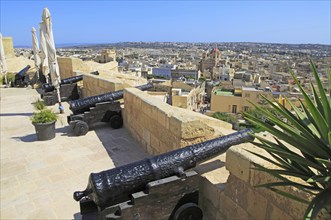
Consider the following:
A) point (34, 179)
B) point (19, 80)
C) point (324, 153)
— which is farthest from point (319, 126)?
point (19, 80)

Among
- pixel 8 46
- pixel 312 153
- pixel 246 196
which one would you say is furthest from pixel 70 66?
pixel 8 46

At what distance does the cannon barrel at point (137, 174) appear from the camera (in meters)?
2.23

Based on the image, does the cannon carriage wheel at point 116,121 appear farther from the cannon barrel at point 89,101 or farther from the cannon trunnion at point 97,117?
the cannon barrel at point 89,101

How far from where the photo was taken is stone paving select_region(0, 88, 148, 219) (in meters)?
3.21

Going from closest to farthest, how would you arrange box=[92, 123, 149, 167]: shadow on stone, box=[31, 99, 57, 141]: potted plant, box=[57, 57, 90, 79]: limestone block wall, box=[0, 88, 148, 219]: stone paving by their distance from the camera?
box=[0, 88, 148, 219]: stone paving, box=[92, 123, 149, 167]: shadow on stone, box=[31, 99, 57, 141]: potted plant, box=[57, 57, 90, 79]: limestone block wall

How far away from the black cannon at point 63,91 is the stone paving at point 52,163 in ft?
5.34

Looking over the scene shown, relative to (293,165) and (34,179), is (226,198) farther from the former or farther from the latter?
(34,179)

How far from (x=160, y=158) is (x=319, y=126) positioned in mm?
1430

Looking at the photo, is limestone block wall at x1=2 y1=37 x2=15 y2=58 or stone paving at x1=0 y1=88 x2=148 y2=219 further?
limestone block wall at x1=2 y1=37 x2=15 y2=58

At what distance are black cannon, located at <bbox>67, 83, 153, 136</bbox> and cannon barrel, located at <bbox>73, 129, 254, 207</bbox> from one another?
10.7 feet

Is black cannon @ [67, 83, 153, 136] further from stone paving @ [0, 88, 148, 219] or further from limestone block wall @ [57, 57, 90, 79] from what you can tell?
limestone block wall @ [57, 57, 90, 79]

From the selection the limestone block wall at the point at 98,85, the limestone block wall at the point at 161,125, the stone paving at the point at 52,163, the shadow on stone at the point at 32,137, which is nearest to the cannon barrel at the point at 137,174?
the limestone block wall at the point at 161,125

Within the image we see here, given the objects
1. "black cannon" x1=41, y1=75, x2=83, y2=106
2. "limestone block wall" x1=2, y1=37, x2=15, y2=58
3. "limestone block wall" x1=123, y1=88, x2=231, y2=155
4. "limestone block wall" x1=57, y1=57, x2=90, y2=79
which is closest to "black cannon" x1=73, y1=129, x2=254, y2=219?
"limestone block wall" x1=123, y1=88, x2=231, y2=155

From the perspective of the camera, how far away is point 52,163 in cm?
431
